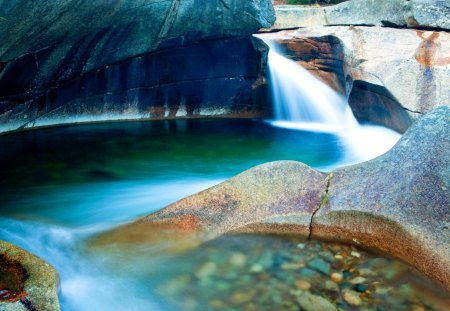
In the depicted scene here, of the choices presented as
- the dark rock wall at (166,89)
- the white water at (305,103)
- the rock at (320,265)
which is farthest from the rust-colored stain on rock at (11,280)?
the white water at (305,103)

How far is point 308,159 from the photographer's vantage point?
6699mm

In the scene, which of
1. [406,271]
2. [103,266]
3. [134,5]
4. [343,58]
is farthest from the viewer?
[343,58]

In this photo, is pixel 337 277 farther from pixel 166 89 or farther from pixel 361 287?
pixel 166 89

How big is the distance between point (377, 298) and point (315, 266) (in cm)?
50

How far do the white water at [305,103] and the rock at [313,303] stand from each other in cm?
526

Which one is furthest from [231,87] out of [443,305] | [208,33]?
[443,305]

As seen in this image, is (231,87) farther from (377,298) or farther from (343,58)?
(377,298)

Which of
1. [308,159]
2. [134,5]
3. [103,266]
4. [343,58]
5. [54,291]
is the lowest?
[308,159]

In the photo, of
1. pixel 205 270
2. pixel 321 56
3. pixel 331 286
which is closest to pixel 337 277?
pixel 331 286

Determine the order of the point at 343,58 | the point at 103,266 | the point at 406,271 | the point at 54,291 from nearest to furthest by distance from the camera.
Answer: the point at 54,291 < the point at 406,271 < the point at 103,266 < the point at 343,58

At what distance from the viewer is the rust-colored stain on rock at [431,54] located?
21.5 feet

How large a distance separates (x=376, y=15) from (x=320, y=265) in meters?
6.34

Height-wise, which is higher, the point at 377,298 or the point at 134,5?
the point at 134,5

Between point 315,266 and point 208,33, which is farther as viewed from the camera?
point 208,33
